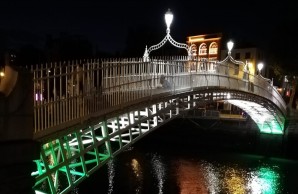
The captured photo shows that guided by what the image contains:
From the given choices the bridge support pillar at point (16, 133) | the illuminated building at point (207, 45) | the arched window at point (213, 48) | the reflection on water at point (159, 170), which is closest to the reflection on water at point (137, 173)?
the reflection on water at point (159, 170)

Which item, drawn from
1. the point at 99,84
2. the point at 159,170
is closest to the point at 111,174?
the point at 159,170

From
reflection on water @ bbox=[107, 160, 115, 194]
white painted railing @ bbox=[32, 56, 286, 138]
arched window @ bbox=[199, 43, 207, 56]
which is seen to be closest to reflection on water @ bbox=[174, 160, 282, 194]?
reflection on water @ bbox=[107, 160, 115, 194]

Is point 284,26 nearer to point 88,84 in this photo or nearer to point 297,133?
point 297,133

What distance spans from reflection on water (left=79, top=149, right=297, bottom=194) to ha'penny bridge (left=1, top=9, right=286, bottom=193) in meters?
3.52

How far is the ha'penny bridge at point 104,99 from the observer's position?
27.3 feet

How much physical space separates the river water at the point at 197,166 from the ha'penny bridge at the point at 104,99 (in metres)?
3.54

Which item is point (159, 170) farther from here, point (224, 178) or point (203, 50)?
point (203, 50)

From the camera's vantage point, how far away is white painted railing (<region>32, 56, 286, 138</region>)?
8.12 metres

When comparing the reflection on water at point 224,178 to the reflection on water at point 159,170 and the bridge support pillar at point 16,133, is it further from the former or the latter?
the bridge support pillar at point 16,133

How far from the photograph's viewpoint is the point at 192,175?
21.7 meters

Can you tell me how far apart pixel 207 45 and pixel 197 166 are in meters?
22.3

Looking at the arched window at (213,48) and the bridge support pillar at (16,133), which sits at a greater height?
the arched window at (213,48)

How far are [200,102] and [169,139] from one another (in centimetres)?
1678

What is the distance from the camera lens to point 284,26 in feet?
109
